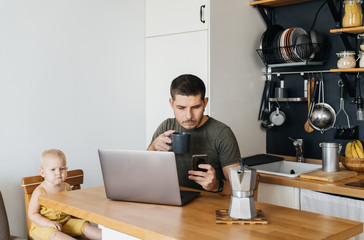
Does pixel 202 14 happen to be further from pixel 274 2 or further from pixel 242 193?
pixel 242 193

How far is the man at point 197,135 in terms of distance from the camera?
2109 millimetres

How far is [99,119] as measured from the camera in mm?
3119

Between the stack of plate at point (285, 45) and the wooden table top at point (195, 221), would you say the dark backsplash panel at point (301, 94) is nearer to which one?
the stack of plate at point (285, 45)

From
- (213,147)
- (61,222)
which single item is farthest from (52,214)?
(213,147)

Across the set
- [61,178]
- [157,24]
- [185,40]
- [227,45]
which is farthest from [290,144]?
[61,178]

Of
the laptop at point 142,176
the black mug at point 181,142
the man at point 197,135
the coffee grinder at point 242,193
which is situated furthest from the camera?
the man at point 197,135

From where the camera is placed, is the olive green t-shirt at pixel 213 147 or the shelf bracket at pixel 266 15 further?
the shelf bracket at pixel 266 15

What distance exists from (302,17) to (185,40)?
0.92 m

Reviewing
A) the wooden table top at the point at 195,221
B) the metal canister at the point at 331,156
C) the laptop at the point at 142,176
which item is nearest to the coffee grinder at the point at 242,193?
the wooden table top at the point at 195,221

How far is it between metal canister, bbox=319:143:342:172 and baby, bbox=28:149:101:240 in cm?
149

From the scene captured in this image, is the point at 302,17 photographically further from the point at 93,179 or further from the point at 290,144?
the point at 93,179

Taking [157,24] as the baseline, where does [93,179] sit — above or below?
below

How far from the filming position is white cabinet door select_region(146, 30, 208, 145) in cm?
304

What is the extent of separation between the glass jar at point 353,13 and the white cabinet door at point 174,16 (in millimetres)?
915
